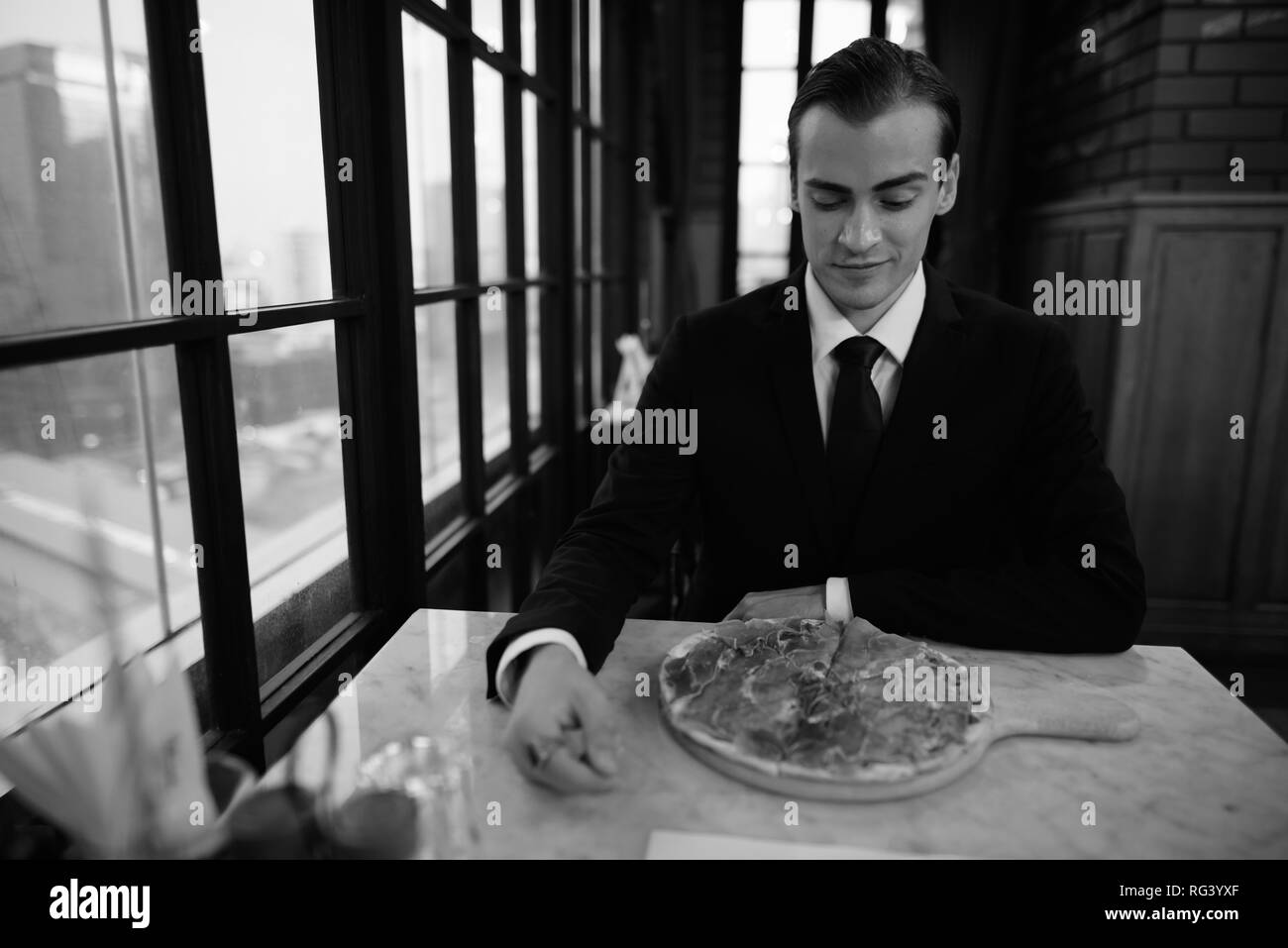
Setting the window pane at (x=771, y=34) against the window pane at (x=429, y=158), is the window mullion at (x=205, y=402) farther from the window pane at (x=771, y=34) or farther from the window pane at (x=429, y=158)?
the window pane at (x=771, y=34)

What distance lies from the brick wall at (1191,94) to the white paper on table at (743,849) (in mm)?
3080

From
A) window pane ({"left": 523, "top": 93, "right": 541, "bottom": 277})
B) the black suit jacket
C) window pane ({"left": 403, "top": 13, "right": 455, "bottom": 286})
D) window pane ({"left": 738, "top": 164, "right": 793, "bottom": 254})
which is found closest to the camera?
the black suit jacket

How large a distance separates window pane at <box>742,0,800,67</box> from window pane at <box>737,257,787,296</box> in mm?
1257

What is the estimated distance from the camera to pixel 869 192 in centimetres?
126

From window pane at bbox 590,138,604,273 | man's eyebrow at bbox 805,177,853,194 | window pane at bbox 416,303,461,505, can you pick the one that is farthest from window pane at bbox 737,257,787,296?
man's eyebrow at bbox 805,177,853,194

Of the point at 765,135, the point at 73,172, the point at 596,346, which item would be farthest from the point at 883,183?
the point at 765,135

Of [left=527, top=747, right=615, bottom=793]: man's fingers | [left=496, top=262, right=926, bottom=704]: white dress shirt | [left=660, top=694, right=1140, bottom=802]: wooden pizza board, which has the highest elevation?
[left=496, top=262, right=926, bottom=704]: white dress shirt

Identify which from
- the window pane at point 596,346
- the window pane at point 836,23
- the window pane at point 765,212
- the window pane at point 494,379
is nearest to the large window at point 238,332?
the window pane at point 494,379

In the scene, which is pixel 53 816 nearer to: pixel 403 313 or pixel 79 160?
pixel 79 160

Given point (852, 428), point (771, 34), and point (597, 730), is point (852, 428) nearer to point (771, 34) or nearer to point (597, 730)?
point (597, 730)

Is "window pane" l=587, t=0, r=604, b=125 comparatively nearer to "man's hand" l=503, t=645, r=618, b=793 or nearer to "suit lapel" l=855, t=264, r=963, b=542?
"suit lapel" l=855, t=264, r=963, b=542

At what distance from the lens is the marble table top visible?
2.42 ft

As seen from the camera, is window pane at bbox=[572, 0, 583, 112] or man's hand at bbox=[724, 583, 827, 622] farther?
window pane at bbox=[572, 0, 583, 112]
